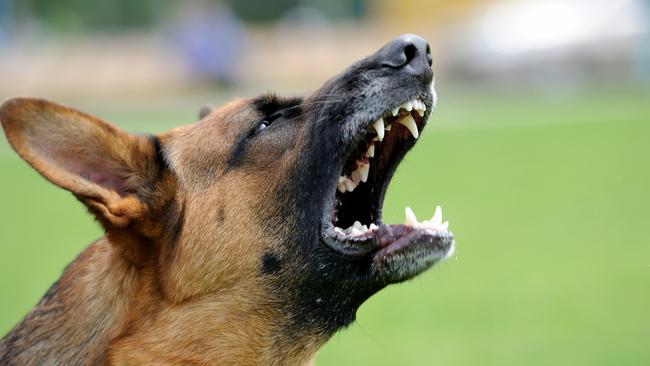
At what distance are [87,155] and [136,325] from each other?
0.78 m

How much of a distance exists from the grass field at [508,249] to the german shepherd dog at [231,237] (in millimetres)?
A: 1983

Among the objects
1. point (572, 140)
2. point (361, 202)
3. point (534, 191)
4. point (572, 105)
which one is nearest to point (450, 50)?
point (572, 105)

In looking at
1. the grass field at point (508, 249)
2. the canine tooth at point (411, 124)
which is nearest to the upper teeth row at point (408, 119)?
the canine tooth at point (411, 124)

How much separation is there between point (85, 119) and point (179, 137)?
630 millimetres

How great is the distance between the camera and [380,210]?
496cm

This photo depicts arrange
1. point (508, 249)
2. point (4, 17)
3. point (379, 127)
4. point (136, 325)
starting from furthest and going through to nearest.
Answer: point (4, 17) → point (508, 249) → point (379, 127) → point (136, 325)

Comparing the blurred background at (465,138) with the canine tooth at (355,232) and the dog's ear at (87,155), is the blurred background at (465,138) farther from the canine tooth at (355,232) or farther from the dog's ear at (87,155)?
the dog's ear at (87,155)

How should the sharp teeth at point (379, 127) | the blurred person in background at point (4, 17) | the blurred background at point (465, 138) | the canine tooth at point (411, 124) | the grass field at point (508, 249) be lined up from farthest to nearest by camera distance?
the blurred person in background at point (4, 17)
the blurred background at point (465, 138)
the grass field at point (508, 249)
the canine tooth at point (411, 124)
the sharp teeth at point (379, 127)

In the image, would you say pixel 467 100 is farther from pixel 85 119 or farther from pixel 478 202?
pixel 85 119

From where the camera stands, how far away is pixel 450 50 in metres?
34.0

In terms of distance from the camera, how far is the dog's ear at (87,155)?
4.23 m

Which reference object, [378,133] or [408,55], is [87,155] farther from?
[408,55]

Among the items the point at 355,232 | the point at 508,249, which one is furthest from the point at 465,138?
the point at 355,232

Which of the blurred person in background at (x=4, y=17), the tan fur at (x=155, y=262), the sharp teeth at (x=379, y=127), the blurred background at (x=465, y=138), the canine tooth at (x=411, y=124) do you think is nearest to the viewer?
the tan fur at (x=155, y=262)
